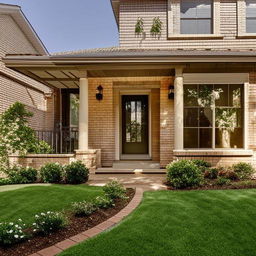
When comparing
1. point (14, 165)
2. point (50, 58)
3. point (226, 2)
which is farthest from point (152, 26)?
point (14, 165)

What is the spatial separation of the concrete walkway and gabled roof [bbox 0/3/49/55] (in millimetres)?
8280

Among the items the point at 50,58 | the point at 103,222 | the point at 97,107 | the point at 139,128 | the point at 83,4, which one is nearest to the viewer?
the point at 103,222

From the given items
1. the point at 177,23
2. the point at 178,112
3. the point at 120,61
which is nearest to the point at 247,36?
the point at 177,23

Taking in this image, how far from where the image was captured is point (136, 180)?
6891 mm

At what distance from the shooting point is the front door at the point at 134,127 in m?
9.84

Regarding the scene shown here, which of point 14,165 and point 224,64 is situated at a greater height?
point 224,64

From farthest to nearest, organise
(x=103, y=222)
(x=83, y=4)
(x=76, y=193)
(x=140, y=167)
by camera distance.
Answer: (x=83, y=4) < (x=140, y=167) < (x=76, y=193) < (x=103, y=222)

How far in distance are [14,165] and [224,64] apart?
746 cm

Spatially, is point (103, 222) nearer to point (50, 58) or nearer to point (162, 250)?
point (162, 250)

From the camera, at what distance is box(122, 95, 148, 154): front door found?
9.84m

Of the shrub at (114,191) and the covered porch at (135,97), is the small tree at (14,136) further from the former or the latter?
the shrub at (114,191)

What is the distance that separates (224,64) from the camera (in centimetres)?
756

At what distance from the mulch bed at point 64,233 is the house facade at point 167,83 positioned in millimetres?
3729

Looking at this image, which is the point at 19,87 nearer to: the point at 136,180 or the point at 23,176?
the point at 23,176
